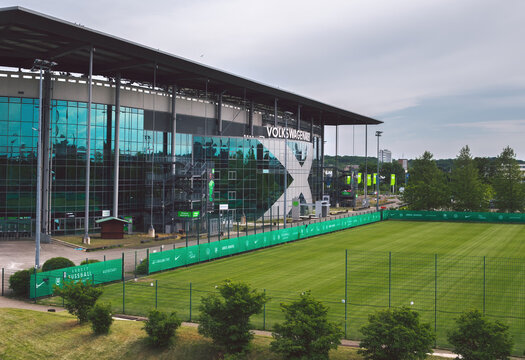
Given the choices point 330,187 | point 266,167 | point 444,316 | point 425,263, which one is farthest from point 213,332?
point 330,187

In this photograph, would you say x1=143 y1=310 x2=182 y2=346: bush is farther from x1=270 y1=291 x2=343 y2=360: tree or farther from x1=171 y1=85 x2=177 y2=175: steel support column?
x1=171 y1=85 x2=177 y2=175: steel support column

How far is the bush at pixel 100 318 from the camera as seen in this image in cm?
2203

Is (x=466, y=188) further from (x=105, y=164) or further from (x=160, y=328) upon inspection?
(x=160, y=328)

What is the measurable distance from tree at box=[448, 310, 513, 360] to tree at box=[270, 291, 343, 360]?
13.8 ft

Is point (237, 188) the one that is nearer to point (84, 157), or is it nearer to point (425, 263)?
point (84, 157)

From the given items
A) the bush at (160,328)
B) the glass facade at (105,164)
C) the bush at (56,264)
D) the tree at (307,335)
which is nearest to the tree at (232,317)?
the tree at (307,335)

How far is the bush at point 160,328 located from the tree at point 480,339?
11.0 metres

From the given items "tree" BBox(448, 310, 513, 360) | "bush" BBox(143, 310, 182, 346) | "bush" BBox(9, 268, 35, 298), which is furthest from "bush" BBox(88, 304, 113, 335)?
"tree" BBox(448, 310, 513, 360)

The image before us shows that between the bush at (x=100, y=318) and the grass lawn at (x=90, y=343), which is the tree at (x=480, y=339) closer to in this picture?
the grass lawn at (x=90, y=343)

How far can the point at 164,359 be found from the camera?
2034cm

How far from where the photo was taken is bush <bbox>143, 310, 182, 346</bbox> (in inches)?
808

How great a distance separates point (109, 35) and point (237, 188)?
30.9 m

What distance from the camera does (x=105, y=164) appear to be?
60.4m

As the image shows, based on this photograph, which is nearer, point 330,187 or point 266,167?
point 266,167
